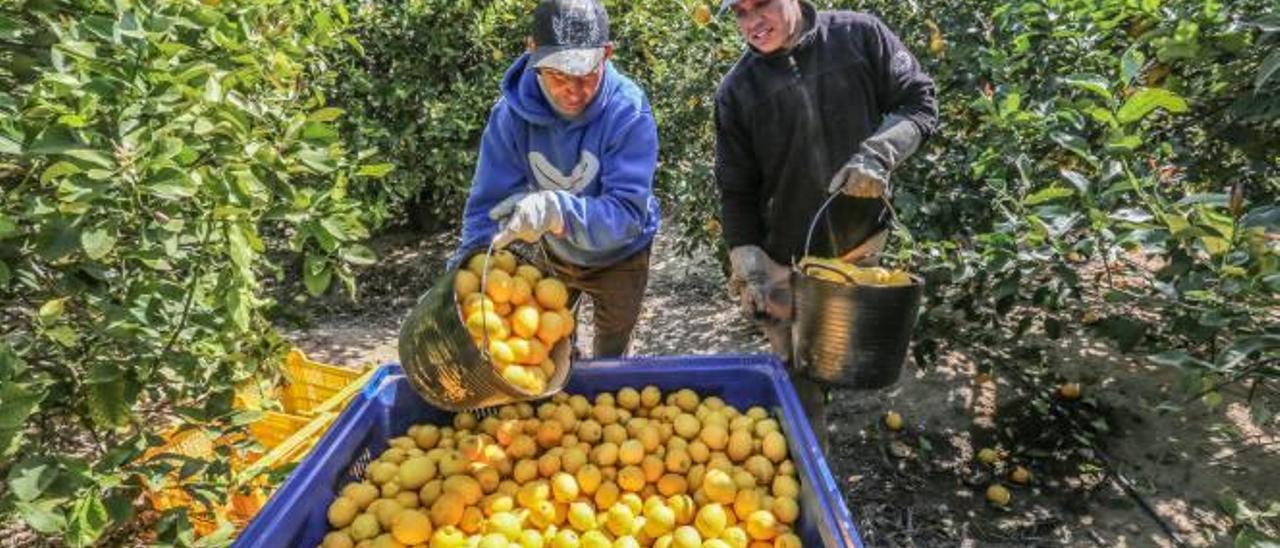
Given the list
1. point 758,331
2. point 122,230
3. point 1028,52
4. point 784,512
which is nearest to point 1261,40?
point 1028,52

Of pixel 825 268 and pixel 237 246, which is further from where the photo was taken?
pixel 825 268

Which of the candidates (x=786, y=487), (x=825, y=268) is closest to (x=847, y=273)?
(x=825, y=268)

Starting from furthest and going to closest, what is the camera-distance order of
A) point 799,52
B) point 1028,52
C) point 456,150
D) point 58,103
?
point 456,150, point 1028,52, point 799,52, point 58,103

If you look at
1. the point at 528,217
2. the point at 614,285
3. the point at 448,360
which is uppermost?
the point at 528,217

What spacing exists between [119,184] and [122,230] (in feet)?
1.28

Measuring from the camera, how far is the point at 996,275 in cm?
258

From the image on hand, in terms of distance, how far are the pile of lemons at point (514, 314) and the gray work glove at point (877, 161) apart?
0.91m

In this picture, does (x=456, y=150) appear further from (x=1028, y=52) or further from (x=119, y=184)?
(x=119, y=184)

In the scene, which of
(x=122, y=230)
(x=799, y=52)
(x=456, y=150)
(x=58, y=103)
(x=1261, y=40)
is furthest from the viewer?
(x=456, y=150)

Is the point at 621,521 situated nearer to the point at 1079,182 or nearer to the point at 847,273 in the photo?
the point at 847,273

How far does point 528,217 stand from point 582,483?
0.63 metres

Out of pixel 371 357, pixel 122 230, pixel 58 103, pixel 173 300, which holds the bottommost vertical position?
pixel 371 357

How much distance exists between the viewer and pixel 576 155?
7.77 ft

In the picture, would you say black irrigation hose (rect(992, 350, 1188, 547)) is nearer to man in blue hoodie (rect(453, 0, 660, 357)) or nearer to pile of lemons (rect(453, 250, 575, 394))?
man in blue hoodie (rect(453, 0, 660, 357))
